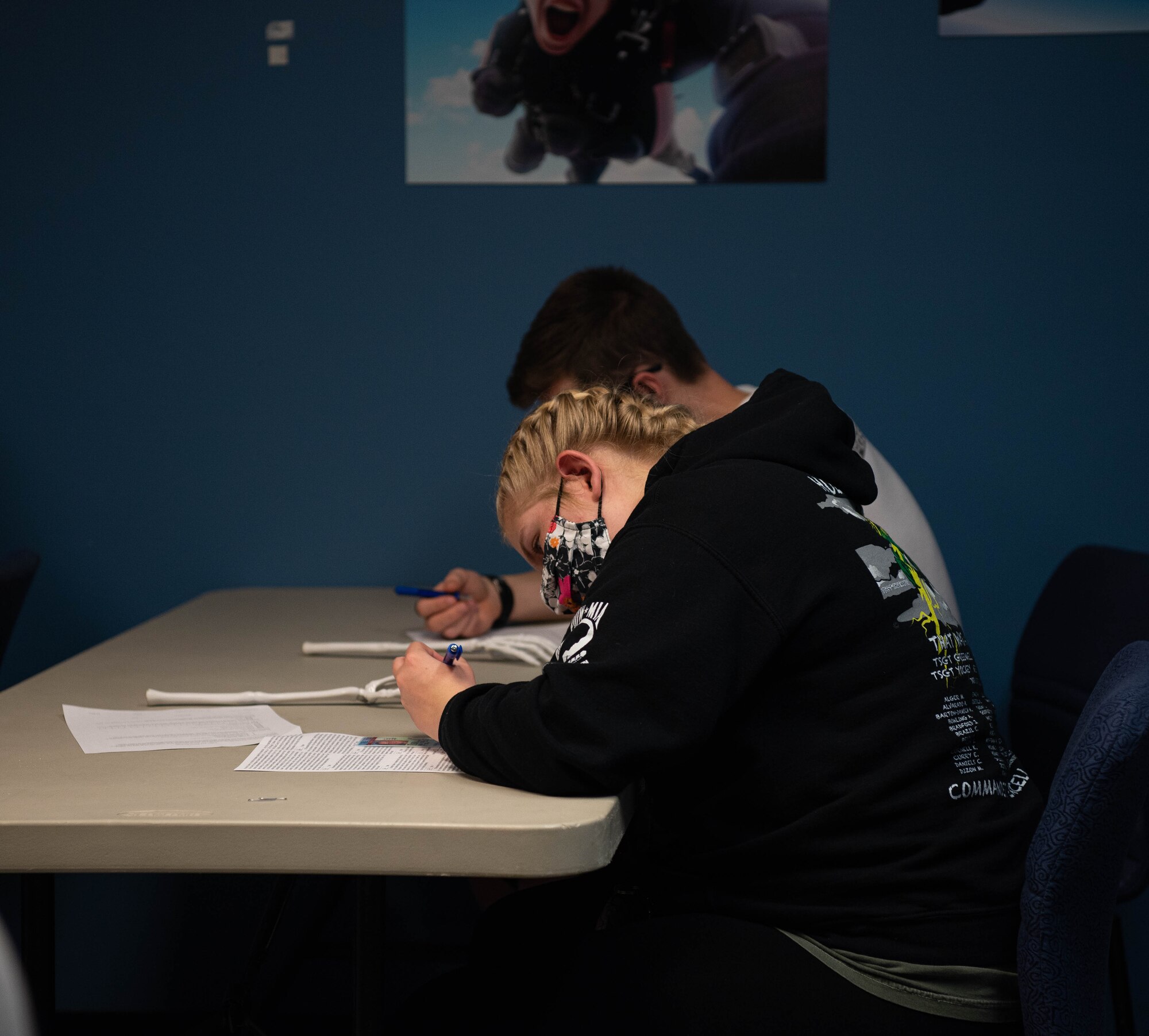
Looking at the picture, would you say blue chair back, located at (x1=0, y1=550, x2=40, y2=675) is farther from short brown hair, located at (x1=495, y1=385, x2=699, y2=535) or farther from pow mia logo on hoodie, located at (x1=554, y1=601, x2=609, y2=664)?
pow mia logo on hoodie, located at (x1=554, y1=601, x2=609, y2=664)

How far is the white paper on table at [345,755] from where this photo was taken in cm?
101

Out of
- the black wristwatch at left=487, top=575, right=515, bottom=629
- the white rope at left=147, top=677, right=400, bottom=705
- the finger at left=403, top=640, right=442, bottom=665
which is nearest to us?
the finger at left=403, top=640, right=442, bottom=665

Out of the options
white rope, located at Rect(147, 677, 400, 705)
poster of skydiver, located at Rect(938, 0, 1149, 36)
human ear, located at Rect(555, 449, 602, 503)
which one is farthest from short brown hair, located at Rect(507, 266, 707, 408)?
poster of skydiver, located at Rect(938, 0, 1149, 36)

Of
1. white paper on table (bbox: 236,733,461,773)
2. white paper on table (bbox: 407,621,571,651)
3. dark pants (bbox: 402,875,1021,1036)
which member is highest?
white paper on table (bbox: 236,733,461,773)

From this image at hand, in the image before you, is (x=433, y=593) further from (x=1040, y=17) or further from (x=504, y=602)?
(x=1040, y=17)

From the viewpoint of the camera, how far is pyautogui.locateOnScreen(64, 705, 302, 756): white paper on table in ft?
3.59

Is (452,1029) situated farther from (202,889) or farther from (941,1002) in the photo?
(202,889)

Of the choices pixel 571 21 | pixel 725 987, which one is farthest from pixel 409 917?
pixel 571 21

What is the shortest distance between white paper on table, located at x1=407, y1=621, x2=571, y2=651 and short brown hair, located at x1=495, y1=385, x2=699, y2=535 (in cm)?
39

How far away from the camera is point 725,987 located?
0.93 meters

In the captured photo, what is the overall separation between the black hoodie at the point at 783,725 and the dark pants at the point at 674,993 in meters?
0.04

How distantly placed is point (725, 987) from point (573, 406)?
2.07 ft

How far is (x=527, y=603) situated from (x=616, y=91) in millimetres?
1072

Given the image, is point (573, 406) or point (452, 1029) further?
point (573, 406)
